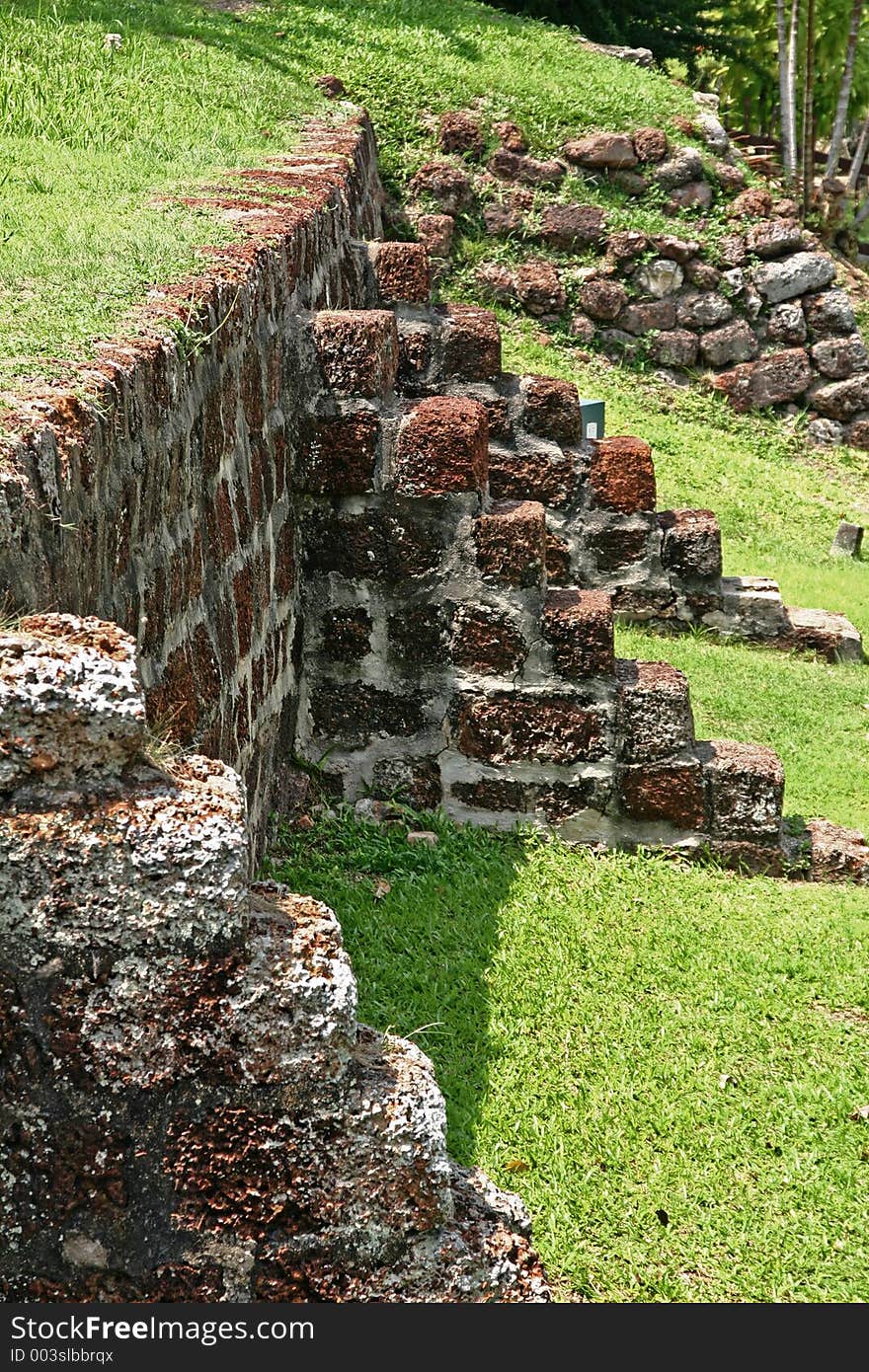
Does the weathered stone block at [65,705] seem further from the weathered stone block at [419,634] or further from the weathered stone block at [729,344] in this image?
the weathered stone block at [729,344]

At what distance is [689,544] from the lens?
6926 mm

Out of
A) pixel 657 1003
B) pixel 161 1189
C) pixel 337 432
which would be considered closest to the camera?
pixel 161 1189

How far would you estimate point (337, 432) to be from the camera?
4355 mm

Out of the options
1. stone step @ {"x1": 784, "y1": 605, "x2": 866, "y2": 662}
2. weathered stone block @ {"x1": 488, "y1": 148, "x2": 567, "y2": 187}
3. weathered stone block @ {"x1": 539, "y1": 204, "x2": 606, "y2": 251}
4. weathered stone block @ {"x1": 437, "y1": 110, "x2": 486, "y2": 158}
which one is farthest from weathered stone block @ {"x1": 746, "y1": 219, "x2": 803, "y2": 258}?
stone step @ {"x1": 784, "y1": 605, "x2": 866, "y2": 662}

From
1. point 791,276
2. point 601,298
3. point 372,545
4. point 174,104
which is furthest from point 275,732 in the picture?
point 791,276

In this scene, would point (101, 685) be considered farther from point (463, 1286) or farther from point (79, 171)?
point (79, 171)

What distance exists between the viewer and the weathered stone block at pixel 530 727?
4.36 m

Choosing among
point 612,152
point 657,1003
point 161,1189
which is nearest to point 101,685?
point 161,1189

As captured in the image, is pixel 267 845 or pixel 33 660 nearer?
pixel 33 660

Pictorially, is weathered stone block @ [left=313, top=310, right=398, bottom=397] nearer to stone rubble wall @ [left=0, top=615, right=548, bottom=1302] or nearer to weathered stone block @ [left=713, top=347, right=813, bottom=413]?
stone rubble wall @ [left=0, top=615, right=548, bottom=1302]

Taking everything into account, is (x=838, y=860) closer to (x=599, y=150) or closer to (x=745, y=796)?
(x=745, y=796)

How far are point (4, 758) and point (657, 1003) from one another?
7.02 ft

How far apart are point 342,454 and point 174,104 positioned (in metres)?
3.62

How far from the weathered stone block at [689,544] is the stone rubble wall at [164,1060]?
5180mm
